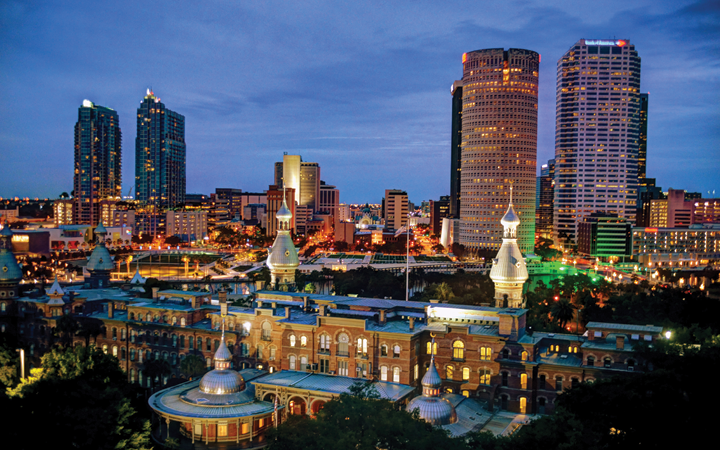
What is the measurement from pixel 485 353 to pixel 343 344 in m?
15.1

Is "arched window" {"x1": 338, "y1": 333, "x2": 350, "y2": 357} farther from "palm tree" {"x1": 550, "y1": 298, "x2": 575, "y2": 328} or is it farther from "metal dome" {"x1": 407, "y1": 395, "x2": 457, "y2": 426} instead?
"palm tree" {"x1": 550, "y1": 298, "x2": 575, "y2": 328}

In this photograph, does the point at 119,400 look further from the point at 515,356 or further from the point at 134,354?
the point at 515,356

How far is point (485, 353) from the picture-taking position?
6172 cm

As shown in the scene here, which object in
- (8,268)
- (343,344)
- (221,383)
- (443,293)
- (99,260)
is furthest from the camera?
(443,293)

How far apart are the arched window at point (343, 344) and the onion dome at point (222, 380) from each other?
11104 mm

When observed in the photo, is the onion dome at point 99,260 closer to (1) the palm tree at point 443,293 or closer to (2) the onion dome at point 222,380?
(2) the onion dome at point 222,380

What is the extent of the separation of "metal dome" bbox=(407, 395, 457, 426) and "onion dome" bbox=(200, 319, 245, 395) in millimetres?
17818

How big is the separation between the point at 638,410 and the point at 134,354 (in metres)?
61.0

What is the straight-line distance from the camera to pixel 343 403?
44.7 metres

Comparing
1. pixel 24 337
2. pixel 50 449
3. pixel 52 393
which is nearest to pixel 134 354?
pixel 24 337

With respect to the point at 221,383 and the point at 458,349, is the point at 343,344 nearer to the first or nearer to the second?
the point at 458,349

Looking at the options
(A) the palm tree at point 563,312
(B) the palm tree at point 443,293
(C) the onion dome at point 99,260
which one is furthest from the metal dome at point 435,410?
(C) the onion dome at point 99,260

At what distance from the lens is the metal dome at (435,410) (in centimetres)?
5084

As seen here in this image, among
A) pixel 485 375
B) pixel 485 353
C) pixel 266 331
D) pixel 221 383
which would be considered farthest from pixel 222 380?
pixel 485 353
